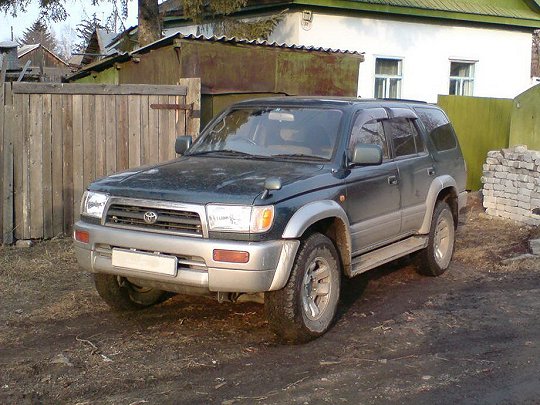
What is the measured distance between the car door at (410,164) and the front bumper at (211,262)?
2.13m

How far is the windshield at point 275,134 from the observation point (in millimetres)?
6492

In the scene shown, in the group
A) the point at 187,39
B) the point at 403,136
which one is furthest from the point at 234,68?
the point at 403,136

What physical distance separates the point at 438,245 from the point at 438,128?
49.7 inches

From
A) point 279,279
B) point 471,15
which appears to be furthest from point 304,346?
point 471,15

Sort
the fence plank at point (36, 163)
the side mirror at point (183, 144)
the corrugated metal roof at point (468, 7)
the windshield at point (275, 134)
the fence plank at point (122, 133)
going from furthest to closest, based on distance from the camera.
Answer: the corrugated metal roof at point (468, 7) → the fence plank at point (122, 133) → the fence plank at point (36, 163) → the side mirror at point (183, 144) → the windshield at point (275, 134)

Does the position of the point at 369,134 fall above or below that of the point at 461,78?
below

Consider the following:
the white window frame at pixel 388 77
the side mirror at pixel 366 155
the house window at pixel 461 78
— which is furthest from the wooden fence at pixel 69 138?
the house window at pixel 461 78

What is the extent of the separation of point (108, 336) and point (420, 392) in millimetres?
2424

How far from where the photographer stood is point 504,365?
538cm

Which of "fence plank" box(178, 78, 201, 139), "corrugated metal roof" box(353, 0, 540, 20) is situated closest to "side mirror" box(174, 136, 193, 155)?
"fence plank" box(178, 78, 201, 139)

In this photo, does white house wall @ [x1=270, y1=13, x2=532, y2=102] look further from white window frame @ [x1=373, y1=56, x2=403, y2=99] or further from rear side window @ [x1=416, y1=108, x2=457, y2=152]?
rear side window @ [x1=416, y1=108, x2=457, y2=152]

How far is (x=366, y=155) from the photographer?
20.6 feet

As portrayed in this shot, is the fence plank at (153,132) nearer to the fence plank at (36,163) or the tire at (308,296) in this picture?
the fence plank at (36,163)

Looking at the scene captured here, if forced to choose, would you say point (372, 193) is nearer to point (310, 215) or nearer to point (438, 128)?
point (310, 215)
